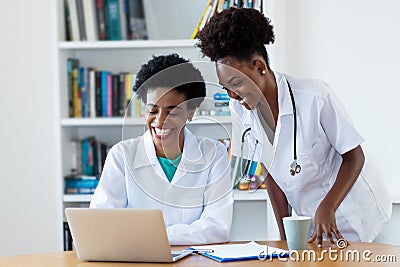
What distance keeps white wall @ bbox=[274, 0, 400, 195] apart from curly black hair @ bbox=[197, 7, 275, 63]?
1064mm

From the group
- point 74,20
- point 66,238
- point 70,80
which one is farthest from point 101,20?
point 66,238

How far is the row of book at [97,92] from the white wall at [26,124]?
179 mm

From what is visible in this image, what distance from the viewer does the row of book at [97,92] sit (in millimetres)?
3186

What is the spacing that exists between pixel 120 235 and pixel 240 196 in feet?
4.54

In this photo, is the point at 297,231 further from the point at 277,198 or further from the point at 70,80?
the point at 70,80

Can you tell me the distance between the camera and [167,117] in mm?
1819

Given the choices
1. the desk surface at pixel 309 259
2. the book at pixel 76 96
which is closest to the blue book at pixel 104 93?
the book at pixel 76 96

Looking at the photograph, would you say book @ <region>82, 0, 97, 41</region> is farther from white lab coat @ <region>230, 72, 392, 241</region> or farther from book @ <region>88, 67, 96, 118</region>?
white lab coat @ <region>230, 72, 392, 241</region>

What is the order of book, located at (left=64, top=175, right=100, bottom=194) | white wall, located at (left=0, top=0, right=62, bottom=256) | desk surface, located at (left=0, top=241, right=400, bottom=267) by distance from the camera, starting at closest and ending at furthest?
desk surface, located at (left=0, top=241, right=400, bottom=267), book, located at (left=64, top=175, right=100, bottom=194), white wall, located at (left=0, top=0, right=62, bottom=256)

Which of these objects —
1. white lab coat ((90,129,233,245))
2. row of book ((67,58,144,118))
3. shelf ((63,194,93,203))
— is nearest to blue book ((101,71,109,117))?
row of book ((67,58,144,118))

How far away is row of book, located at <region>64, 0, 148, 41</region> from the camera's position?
3.15 m

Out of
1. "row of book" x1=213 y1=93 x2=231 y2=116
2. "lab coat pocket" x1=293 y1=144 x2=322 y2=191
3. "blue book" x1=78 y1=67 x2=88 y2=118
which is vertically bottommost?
"lab coat pocket" x1=293 y1=144 x2=322 y2=191

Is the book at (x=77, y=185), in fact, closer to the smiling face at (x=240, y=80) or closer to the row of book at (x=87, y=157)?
the row of book at (x=87, y=157)

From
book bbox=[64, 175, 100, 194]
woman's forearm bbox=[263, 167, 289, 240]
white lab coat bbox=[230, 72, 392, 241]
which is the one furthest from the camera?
book bbox=[64, 175, 100, 194]
